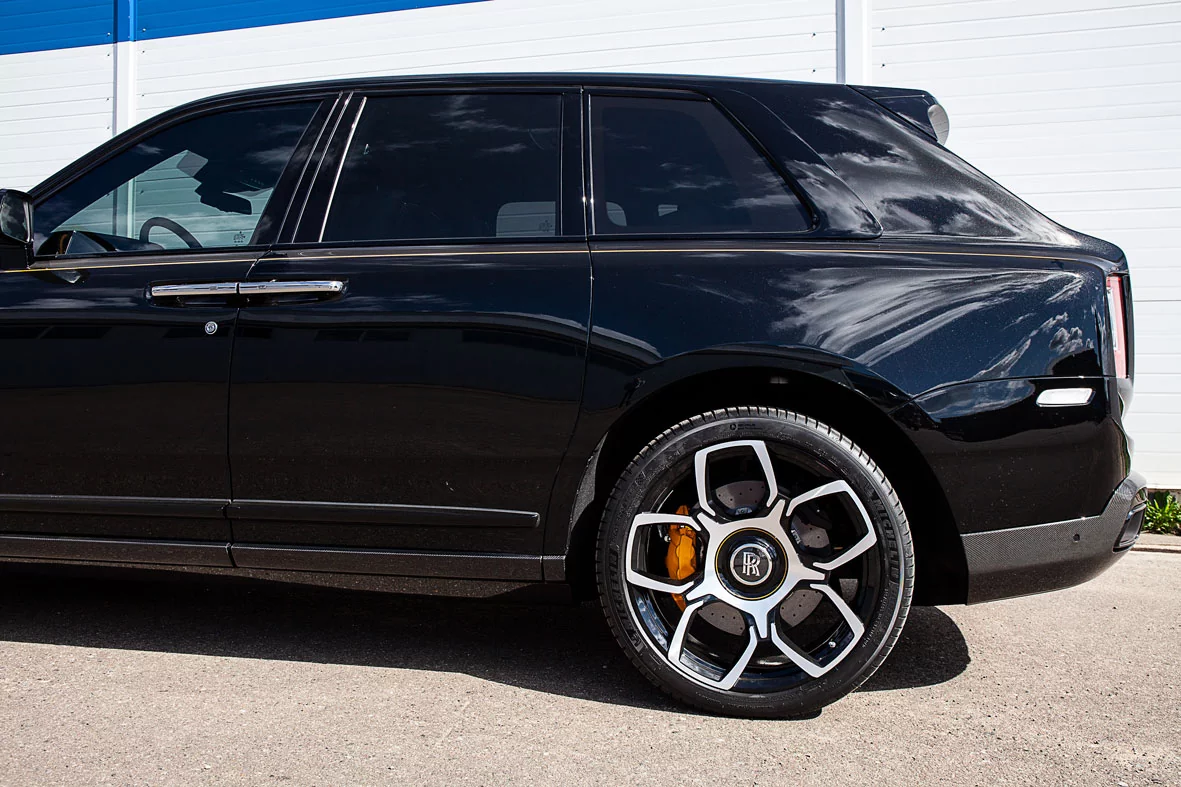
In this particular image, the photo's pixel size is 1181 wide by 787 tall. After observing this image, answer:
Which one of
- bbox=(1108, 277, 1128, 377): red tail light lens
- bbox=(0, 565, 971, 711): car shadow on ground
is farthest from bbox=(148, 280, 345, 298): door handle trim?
bbox=(1108, 277, 1128, 377): red tail light lens

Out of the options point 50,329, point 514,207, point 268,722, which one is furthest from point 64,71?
point 268,722

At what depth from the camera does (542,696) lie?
2473 millimetres

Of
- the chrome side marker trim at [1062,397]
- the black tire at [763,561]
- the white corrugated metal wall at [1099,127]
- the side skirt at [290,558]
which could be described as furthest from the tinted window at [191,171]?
the white corrugated metal wall at [1099,127]

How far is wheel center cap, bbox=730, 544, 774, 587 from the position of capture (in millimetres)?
2297

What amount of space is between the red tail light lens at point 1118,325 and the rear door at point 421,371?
1309 millimetres

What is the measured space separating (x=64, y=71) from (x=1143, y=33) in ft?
24.6

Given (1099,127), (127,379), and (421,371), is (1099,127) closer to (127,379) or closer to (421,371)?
(421,371)

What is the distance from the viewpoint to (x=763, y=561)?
2.30 metres

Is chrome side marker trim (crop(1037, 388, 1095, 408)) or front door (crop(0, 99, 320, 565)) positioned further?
front door (crop(0, 99, 320, 565))

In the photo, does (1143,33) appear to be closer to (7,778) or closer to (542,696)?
(542,696)

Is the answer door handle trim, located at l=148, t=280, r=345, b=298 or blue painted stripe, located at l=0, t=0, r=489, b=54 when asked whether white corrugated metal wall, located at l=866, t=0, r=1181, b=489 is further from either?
door handle trim, located at l=148, t=280, r=345, b=298

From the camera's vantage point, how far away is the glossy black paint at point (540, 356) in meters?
2.24

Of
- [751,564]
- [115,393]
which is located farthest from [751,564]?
[115,393]

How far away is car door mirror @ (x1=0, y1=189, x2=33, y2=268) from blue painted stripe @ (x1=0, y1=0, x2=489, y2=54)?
4.30 m
